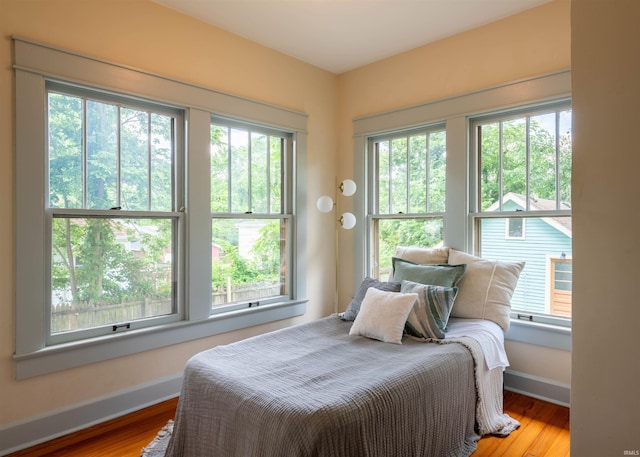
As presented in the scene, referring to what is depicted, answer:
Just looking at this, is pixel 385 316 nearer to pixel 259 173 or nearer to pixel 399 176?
pixel 399 176

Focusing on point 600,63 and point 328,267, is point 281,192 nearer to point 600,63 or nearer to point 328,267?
point 328,267

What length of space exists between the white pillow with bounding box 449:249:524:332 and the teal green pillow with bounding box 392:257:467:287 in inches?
3.5

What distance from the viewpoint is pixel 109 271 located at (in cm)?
249

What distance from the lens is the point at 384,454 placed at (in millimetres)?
1564

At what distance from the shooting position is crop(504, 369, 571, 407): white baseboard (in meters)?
2.54

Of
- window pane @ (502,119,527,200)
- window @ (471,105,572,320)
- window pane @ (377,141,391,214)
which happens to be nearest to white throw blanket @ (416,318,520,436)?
window @ (471,105,572,320)

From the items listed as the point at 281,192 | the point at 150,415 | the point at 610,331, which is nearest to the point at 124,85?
the point at 281,192

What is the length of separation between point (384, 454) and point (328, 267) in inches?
94.4

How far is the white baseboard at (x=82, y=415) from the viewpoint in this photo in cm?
206

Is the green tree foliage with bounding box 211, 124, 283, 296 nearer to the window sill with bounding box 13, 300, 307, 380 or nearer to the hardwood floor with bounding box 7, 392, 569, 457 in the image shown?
the window sill with bounding box 13, 300, 307, 380

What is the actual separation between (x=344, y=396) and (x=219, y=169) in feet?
7.00

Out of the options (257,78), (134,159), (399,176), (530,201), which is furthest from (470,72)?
(134,159)

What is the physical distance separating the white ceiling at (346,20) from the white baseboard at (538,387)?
107 inches

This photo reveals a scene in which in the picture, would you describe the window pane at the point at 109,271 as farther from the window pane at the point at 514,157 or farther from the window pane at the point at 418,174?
the window pane at the point at 514,157
